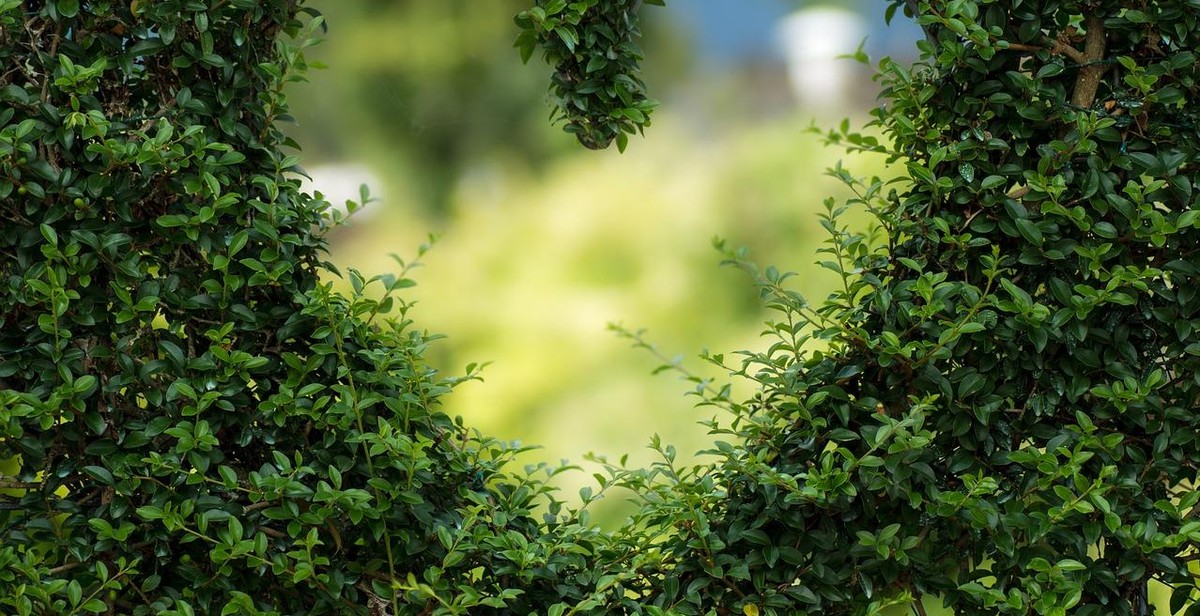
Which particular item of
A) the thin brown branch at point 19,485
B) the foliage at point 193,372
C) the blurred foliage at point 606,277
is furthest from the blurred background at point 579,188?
the thin brown branch at point 19,485

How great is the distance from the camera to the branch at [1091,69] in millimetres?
1394

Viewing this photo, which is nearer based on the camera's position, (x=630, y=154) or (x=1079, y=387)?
(x=1079, y=387)

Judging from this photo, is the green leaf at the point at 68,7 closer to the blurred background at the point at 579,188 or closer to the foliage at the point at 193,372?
the foliage at the point at 193,372

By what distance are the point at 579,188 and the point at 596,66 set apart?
4059 millimetres

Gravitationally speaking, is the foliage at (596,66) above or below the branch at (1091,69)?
above

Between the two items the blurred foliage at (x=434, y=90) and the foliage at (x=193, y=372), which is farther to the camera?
the blurred foliage at (x=434, y=90)

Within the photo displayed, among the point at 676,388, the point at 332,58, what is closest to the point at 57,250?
the point at 676,388

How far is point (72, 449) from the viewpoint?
1.37m

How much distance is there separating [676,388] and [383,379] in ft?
10.8

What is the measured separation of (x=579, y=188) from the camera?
5.51m

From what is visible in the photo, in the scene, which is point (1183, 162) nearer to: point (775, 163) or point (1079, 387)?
A: point (1079, 387)

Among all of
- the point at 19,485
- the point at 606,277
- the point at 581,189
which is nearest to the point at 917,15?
the point at 19,485

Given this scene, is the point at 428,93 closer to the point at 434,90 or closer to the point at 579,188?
the point at 434,90

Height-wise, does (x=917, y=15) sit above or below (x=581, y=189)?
below
